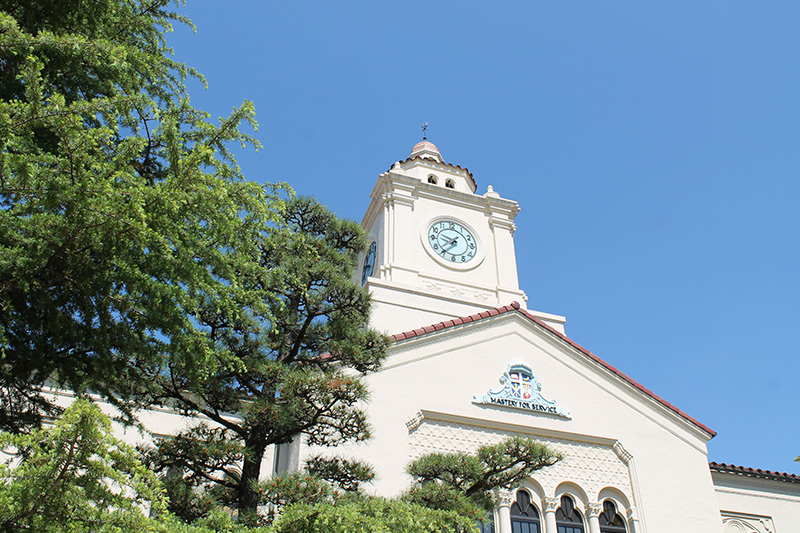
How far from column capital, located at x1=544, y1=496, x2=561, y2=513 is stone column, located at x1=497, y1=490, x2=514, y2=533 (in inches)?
34.9

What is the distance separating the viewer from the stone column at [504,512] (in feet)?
47.7

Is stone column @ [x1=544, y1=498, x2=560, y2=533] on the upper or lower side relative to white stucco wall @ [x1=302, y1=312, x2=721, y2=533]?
lower

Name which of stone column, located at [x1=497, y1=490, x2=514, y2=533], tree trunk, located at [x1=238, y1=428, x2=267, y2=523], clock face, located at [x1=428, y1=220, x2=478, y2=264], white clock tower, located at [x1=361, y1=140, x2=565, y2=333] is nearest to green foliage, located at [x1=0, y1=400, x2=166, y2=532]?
tree trunk, located at [x1=238, y1=428, x2=267, y2=523]

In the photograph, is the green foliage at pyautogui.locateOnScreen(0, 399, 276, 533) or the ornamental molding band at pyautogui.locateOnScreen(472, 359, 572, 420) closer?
the green foliage at pyautogui.locateOnScreen(0, 399, 276, 533)

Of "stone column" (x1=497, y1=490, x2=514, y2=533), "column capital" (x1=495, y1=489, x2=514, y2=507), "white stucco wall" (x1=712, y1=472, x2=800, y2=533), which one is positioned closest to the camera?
"stone column" (x1=497, y1=490, x2=514, y2=533)

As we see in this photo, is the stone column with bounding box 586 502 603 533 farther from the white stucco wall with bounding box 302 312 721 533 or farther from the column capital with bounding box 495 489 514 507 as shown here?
the column capital with bounding box 495 489 514 507

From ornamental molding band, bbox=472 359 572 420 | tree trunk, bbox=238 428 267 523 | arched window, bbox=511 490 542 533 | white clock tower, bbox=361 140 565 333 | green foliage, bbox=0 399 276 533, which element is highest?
white clock tower, bbox=361 140 565 333

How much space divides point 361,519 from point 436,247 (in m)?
18.9

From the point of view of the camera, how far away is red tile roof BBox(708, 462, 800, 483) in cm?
1827

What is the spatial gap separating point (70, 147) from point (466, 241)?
21.7 metres

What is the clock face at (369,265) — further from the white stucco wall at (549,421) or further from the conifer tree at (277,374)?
the conifer tree at (277,374)

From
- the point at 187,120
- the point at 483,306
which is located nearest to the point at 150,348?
the point at 187,120

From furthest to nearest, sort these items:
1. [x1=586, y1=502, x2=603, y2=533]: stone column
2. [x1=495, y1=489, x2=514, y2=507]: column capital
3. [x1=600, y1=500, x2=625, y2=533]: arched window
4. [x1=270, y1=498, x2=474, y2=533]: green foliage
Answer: [x1=600, y1=500, x2=625, y2=533]: arched window, [x1=586, y1=502, x2=603, y2=533]: stone column, [x1=495, y1=489, x2=514, y2=507]: column capital, [x1=270, y1=498, x2=474, y2=533]: green foliage

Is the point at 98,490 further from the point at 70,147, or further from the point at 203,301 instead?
the point at 203,301
